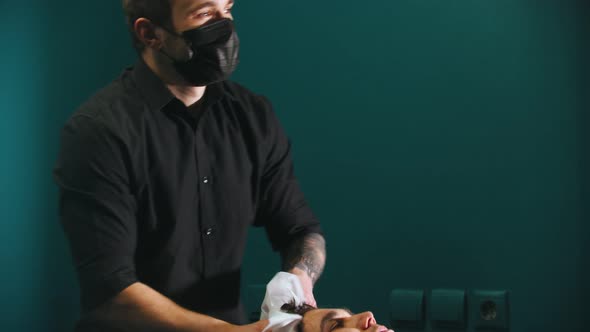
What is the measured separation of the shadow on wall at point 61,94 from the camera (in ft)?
9.18

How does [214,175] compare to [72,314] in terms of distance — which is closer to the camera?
[214,175]

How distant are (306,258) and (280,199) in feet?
0.51

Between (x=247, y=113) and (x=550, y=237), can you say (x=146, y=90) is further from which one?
(x=550, y=237)

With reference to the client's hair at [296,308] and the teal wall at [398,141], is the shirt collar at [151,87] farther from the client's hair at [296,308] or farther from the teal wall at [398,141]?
the teal wall at [398,141]

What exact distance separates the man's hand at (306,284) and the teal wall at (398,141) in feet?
2.89

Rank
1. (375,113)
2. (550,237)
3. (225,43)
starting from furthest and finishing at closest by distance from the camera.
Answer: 1. (375,113)
2. (550,237)
3. (225,43)

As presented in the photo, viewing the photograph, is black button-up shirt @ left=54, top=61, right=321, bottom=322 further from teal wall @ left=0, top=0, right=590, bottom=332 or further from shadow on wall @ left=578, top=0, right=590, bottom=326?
shadow on wall @ left=578, top=0, right=590, bottom=326

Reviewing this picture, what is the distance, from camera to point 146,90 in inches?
71.5

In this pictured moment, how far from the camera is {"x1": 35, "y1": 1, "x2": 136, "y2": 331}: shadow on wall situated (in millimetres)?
2799

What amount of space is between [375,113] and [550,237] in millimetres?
648

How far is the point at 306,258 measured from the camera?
1885 mm

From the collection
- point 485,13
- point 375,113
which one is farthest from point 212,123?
point 485,13

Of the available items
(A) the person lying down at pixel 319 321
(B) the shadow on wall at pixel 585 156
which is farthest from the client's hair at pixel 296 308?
(B) the shadow on wall at pixel 585 156

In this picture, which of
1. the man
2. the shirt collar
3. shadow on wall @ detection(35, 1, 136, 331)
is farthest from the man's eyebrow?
shadow on wall @ detection(35, 1, 136, 331)
